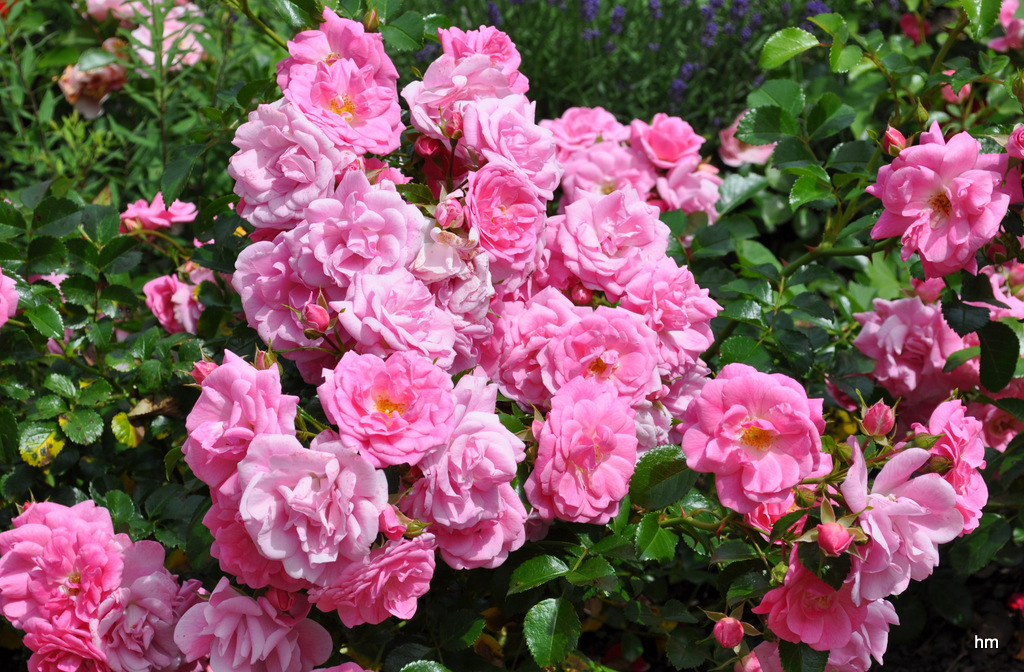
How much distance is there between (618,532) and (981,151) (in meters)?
0.86

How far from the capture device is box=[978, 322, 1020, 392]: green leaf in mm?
1475

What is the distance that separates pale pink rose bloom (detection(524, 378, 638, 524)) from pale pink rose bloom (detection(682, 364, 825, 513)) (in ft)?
0.32

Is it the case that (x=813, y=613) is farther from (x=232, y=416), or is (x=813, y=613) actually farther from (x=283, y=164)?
(x=283, y=164)

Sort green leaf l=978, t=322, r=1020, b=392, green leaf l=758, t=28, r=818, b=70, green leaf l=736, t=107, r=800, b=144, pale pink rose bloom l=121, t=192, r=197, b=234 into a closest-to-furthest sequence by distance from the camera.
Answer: green leaf l=978, t=322, r=1020, b=392 → green leaf l=758, t=28, r=818, b=70 → green leaf l=736, t=107, r=800, b=144 → pale pink rose bloom l=121, t=192, r=197, b=234

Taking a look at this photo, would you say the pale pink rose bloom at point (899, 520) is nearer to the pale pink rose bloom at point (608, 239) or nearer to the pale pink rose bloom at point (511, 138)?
the pale pink rose bloom at point (608, 239)

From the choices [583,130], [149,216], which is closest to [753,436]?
[583,130]

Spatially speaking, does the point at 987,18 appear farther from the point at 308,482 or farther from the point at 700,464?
the point at 308,482

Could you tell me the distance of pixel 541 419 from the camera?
1.23 metres

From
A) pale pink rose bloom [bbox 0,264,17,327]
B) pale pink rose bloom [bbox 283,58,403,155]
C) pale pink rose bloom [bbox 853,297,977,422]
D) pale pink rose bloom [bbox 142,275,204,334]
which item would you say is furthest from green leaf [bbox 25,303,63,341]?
pale pink rose bloom [bbox 853,297,977,422]

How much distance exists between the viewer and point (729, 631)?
1183mm

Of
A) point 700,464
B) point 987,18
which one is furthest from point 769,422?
point 987,18

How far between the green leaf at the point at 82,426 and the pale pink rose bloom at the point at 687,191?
1.23m

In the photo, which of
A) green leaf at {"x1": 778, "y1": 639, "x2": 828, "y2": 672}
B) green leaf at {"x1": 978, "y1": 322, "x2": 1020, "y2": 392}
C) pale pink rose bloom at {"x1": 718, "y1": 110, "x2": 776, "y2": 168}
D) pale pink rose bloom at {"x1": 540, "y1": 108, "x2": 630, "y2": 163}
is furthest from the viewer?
pale pink rose bloom at {"x1": 718, "y1": 110, "x2": 776, "y2": 168}

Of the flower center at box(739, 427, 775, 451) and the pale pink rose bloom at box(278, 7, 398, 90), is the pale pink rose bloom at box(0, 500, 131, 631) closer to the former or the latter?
the pale pink rose bloom at box(278, 7, 398, 90)
